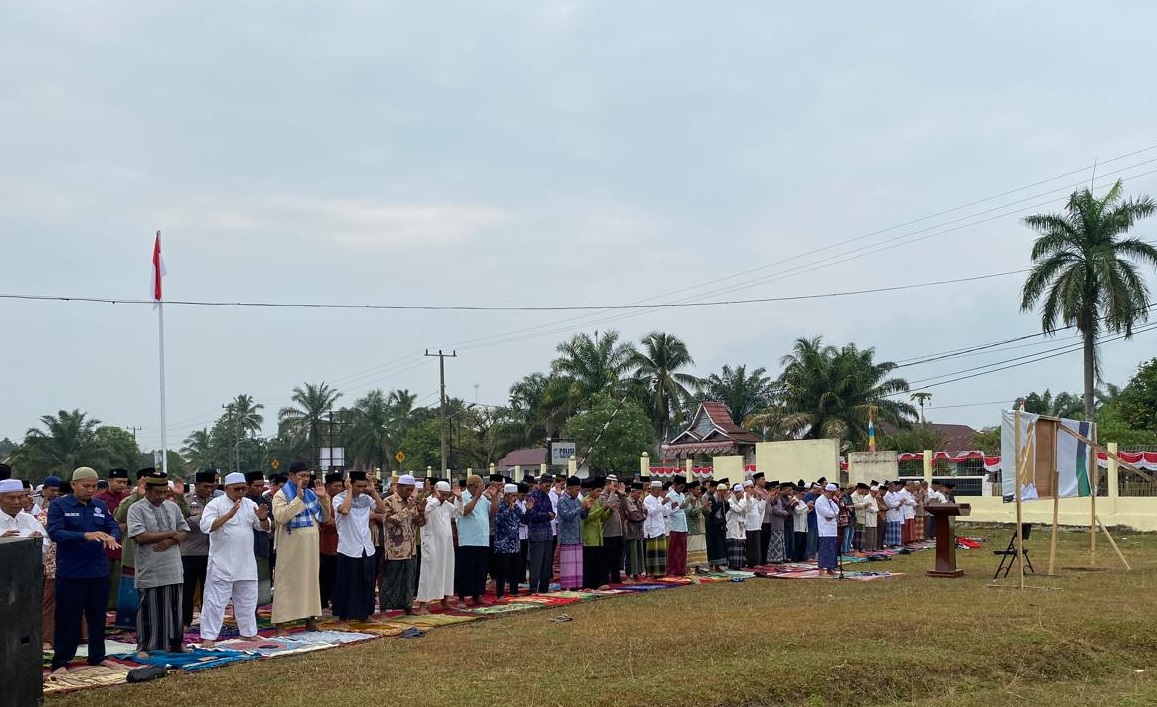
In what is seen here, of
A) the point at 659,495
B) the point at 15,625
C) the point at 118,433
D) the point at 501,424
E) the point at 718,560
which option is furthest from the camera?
the point at 118,433

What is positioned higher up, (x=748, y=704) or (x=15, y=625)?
(x=15, y=625)

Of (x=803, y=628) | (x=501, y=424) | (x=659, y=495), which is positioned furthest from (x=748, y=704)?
(x=501, y=424)

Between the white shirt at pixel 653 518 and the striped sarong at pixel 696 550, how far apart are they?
1.29 meters

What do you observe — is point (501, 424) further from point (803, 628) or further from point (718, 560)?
point (803, 628)

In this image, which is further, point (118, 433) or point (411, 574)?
point (118, 433)

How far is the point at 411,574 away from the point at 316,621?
1085 mm

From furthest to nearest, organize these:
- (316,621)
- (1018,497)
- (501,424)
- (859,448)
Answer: (501,424)
(859,448)
(1018,497)
(316,621)

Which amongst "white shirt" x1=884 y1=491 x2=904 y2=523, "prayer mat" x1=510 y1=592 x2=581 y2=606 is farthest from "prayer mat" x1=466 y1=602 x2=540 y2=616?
"white shirt" x1=884 y1=491 x2=904 y2=523

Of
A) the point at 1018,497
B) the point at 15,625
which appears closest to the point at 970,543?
the point at 1018,497

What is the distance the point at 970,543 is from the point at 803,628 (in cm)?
1282

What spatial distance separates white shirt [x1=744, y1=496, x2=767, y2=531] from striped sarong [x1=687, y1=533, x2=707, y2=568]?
86cm

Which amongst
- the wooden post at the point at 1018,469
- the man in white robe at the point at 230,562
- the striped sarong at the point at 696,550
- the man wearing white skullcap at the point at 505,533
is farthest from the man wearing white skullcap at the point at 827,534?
the man in white robe at the point at 230,562

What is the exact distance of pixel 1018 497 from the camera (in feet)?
40.9

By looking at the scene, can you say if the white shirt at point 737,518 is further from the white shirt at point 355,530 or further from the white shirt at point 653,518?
the white shirt at point 355,530
